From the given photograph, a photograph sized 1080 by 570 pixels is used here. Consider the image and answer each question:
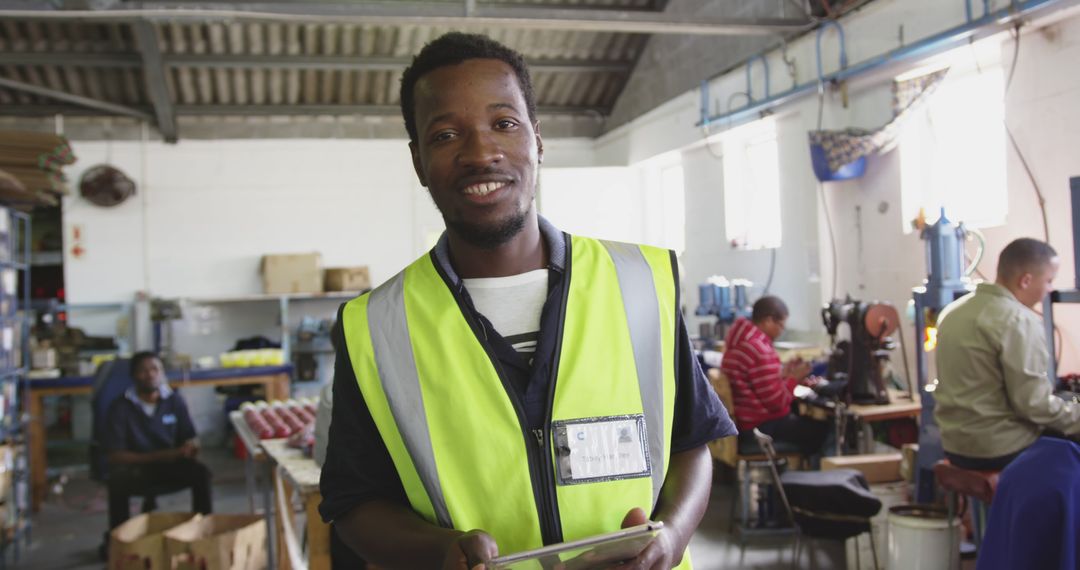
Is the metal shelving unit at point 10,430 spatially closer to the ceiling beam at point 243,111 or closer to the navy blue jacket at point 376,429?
the ceiling beam at point 243,111

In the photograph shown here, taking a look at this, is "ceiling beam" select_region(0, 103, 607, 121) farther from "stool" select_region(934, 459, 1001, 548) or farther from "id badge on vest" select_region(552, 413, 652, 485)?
"id badge on vest" select_region(552, 413, 652, 485)

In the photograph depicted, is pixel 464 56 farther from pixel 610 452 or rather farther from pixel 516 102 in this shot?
pixel 610 452

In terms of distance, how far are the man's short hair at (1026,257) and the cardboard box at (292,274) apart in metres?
6.87

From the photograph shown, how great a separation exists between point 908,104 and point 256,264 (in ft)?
22.2

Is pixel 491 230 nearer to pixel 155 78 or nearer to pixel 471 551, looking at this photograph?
pixel 471 551

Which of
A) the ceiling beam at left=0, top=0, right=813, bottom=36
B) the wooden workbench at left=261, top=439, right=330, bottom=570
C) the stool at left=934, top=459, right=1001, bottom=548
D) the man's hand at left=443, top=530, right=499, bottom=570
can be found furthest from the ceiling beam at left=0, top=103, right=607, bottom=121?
the man's hand at left=443, top=530, right=499, bottom=570

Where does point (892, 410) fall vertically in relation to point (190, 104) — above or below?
below

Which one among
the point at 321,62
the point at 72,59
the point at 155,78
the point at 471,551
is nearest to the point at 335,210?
the point at 321,62

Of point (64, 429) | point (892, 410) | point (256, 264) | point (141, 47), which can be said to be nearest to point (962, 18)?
point (892, 410)

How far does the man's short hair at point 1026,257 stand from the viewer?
3512 millimetres

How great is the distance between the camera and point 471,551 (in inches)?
40.6

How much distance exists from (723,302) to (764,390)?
6.47 ft

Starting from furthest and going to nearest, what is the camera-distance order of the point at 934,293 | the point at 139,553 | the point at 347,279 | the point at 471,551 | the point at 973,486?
the point at 347,279, the point at 934,293, the point at 139,553, the point at 973,486, the point at 471,551

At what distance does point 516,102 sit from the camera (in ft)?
4.03
